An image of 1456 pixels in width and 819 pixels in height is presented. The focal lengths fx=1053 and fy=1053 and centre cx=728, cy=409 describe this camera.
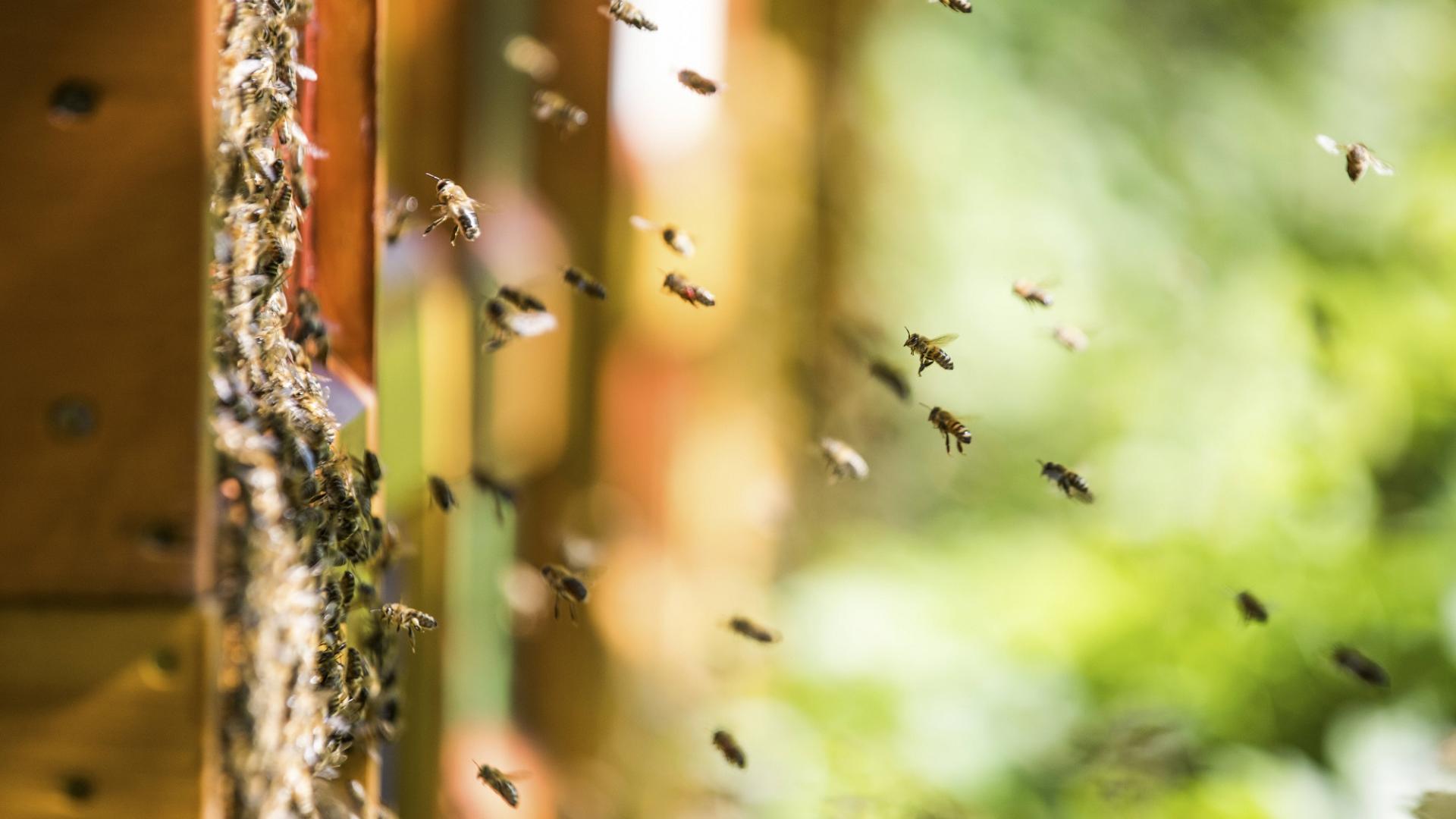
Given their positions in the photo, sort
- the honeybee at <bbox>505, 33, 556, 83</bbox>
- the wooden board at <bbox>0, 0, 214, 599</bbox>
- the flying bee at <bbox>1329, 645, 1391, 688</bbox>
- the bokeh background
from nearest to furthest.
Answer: the wooden board at <bbox>0, 0, 214, 599</bbox>, the flying bee at <bbox>1329, 645, 1391, 688</bbox>, the honeybee at <bbox>505, 33, 556, 83</bbox>, the bokeh background

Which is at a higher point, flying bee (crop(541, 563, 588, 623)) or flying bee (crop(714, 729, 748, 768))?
flying bee (crop(541, 563, 588, 623))

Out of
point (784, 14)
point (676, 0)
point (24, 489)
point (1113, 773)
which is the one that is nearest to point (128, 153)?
point (24, 489)

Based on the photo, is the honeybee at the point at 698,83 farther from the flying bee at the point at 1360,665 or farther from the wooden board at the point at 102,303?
the flying bee at the point at 1360,665

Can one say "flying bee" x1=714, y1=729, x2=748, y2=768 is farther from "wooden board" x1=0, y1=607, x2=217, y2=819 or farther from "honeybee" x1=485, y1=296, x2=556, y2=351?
"wooden board" x1=0, y1=607, x2=217, y2=819

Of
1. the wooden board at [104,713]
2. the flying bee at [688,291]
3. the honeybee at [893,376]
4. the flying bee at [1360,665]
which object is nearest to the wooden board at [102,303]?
the wooden board at [104,713]

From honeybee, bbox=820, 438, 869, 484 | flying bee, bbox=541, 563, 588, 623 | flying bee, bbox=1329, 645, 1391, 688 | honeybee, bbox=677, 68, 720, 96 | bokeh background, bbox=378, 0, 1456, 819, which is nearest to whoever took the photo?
flying bee, bbox=541, 563, 588, 623

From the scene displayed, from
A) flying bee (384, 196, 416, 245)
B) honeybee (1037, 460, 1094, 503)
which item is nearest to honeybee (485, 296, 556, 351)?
flying bee (384, 196, 416, 245)

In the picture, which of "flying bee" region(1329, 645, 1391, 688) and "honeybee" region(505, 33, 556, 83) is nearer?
"flying bee" region(1329, 645, 1391, 688)

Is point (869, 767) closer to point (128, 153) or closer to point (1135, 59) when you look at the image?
point (1135, 59)
